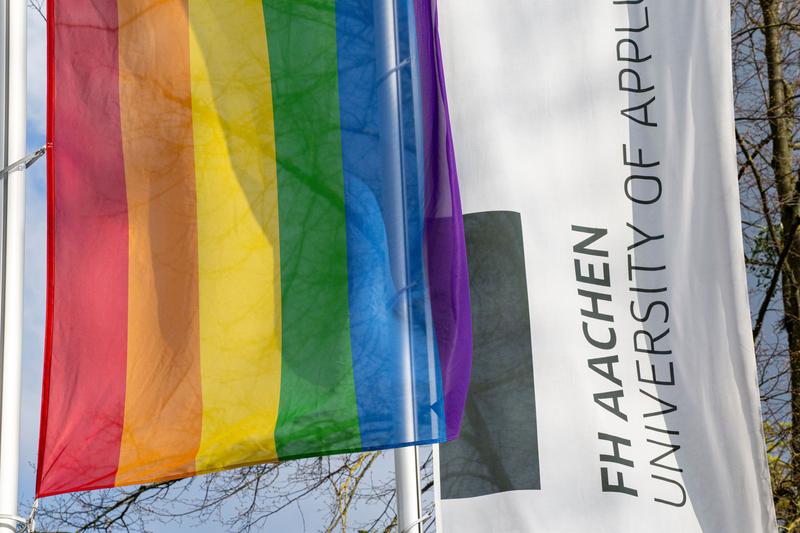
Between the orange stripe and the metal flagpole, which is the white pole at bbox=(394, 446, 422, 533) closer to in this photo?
the metal flagpole

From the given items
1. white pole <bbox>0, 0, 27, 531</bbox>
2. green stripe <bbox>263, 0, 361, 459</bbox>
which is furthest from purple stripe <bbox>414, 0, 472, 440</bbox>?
white pole <bbox>0, 0, 27, 531</bbox>

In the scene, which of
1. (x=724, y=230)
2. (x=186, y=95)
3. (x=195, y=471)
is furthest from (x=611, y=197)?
(x=195, y=471)

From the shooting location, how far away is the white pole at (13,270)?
2.92 m

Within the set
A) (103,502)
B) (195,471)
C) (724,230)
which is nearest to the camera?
(195,471)

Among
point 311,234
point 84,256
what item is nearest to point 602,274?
point 311,234

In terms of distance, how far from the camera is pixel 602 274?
160 inches

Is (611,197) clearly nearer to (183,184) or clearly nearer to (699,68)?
(699,68)

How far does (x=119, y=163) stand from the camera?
3.03 m

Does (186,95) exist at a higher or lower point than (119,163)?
higher

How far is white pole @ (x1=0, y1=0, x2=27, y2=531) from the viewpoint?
9.57 feet

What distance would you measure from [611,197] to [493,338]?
75cm

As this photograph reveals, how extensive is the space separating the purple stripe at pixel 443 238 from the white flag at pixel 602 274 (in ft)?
3.49

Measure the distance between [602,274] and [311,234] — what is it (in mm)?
1485

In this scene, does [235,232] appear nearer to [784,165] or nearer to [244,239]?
[244,239]
